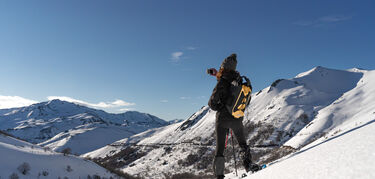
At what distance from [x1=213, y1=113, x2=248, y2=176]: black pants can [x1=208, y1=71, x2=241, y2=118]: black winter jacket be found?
0.23ft

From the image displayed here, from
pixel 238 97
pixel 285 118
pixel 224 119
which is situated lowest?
pixel 224 119

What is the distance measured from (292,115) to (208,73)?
47.3 m

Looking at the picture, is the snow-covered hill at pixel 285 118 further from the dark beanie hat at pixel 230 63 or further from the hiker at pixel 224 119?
the dark beanie hat at pixel 230 63

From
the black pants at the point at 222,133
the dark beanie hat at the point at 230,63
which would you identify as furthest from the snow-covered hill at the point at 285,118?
the dark beanie hat at the point at 230,63

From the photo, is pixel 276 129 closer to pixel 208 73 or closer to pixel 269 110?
pixel 269 110

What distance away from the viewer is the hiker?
15.2 ft

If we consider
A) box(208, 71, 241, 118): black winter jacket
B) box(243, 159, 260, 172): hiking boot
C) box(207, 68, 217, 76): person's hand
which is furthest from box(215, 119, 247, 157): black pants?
box(207, 68, 217, 76): person's hand

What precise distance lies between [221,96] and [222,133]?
2.79 feet

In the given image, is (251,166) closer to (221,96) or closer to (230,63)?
(221,96)

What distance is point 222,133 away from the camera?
4.76 metres

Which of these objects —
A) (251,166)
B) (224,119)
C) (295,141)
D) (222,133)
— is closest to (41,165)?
(222,133)

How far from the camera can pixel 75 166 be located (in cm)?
895

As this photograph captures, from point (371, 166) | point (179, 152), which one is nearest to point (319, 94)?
point (179, 152)

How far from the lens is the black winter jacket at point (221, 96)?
464 cm
